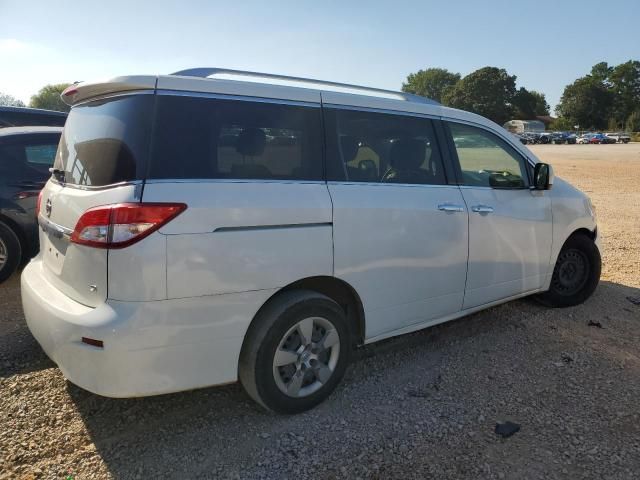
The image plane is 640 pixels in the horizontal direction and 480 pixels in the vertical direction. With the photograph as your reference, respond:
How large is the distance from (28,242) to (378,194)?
3.91 metres

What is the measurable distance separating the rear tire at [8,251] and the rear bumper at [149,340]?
2.84m

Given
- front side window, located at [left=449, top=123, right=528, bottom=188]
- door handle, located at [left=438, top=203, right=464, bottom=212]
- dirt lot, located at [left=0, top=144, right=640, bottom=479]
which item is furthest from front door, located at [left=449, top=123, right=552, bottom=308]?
dirt lot, located at [left=0, top=144, right=640, bottom=479]

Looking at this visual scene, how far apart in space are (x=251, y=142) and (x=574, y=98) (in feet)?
361

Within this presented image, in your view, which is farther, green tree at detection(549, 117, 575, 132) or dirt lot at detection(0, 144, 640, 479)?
green tree at detection(549, 117, 575, 132)

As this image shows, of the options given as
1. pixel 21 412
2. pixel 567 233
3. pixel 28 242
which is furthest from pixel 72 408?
pixel 567 233

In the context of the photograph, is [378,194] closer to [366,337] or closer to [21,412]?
[366,337]

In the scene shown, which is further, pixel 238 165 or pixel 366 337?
pixel 366 337

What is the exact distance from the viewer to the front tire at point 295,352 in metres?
2.79

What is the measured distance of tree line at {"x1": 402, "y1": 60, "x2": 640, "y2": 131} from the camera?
97.0 meters

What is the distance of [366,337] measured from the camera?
132 inches

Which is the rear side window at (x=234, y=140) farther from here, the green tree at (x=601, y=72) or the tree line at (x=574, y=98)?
the green tree at (x=601, y=72)

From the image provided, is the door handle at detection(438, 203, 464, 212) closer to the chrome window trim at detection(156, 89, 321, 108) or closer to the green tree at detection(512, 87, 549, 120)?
the chrome window trim at detection(156, 89, 321, 108)

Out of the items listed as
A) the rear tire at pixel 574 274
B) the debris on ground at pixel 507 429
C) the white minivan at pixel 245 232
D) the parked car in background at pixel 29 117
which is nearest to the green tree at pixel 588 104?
the rear tire at pixel 574 274

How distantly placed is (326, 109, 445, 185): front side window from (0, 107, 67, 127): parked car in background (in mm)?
5516
